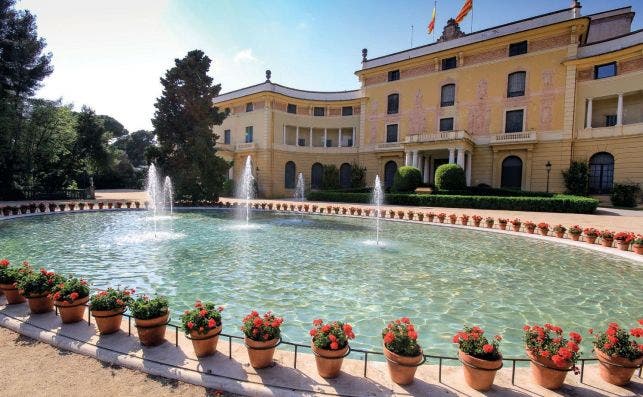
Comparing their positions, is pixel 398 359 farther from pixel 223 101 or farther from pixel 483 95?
pixel 223 101

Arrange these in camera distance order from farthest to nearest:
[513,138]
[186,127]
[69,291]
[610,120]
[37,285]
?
1. [513,138]
2. [610,120]
3. [186,127]
4. [37,285]
5. [69,291]

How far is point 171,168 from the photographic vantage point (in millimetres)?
26281

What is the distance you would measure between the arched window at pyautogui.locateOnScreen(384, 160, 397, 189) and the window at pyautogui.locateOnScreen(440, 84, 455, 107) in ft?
26.6

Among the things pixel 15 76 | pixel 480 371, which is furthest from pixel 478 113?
pixel 15 76

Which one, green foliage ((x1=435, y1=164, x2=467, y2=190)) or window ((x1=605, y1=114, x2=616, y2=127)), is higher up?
window ((x1=605, y1=114, x2=616, y2=127))

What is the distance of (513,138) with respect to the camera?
100 feet

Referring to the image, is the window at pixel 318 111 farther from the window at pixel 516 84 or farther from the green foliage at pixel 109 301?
the green foliage at pixel 109 301

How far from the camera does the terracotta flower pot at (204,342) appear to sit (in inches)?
156

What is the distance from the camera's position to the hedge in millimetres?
22031

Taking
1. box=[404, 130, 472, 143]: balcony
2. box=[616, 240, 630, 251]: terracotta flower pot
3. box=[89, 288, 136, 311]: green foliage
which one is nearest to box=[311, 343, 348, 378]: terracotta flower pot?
box=[89, 288, 136, 311]: green foliage

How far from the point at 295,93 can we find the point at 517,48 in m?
24.1

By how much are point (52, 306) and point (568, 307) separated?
30.1 feet

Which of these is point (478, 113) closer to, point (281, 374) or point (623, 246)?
point (623, 246)

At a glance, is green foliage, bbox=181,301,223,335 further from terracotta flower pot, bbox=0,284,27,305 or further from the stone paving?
terracotta flower pot, bbox=0,284,27,305
